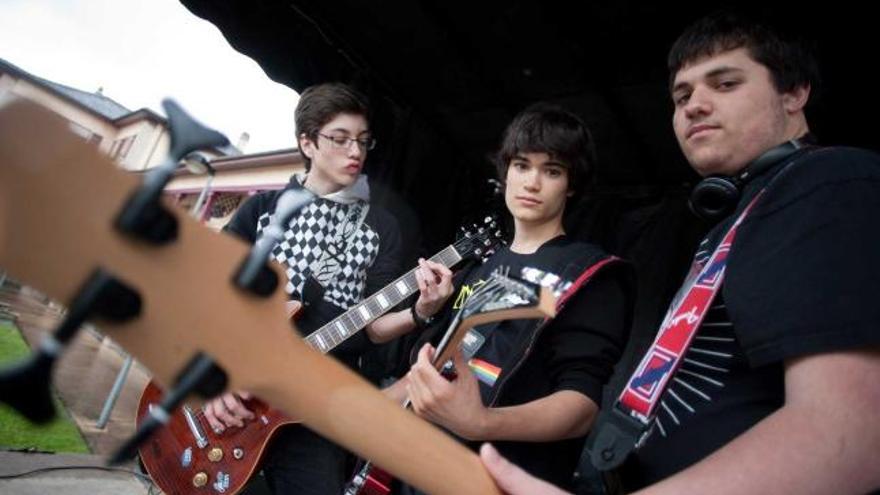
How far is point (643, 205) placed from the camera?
12.8 feet

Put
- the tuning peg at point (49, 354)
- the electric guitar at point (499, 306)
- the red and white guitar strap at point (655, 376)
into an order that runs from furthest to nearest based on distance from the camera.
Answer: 1. the red and white guitar strap at point (655, 376)
2. the electric guitar at point (499, 306)
3. the tuning peg at point (49, 354)

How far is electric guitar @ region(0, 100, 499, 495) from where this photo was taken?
562mm

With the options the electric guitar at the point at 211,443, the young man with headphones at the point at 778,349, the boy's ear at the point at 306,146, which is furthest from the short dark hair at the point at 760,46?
the boy's ear at the point at 306,146

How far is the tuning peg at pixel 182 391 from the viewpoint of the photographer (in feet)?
1.98

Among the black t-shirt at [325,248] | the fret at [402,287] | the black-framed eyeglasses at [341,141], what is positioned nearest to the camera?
the black t-shirt at [325,248]

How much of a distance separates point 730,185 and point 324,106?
2305 millimetres

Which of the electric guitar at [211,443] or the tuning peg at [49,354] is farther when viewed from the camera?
the electric guitar at [211,443]

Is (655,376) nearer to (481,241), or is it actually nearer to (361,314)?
(361,314)

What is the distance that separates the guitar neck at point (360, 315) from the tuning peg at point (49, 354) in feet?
5.85

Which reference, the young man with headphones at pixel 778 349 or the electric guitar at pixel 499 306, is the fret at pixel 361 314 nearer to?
the electric guitar at pixel 499 306

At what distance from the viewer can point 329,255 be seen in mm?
2660

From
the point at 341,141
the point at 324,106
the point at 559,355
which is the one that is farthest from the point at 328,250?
the point at 559,355

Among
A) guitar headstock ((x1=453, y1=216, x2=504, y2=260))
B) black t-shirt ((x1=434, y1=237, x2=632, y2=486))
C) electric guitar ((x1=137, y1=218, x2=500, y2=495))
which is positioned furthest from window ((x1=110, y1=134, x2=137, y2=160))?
black t-shirt ((x1=434, y1=237, x2=632, y2=486))

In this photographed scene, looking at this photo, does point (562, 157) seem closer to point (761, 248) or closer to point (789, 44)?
point (789, 44)
